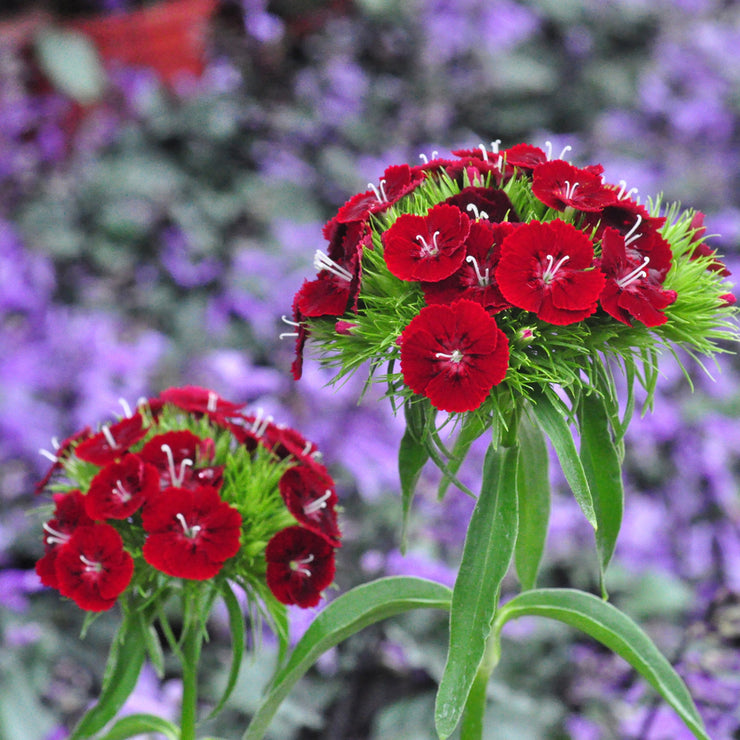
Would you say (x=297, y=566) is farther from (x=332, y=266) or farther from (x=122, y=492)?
(x=332, y=266)

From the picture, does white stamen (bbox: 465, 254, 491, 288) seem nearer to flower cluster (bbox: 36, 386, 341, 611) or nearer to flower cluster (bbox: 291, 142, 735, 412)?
flower cluster (bbox: 291, 142, 735, 412)

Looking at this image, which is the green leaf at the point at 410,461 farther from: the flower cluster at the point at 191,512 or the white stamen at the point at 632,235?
the white stamen at the point at 632,235

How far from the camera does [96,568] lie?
2.72ft

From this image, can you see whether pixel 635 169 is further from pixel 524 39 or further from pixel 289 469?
pixel 289 469

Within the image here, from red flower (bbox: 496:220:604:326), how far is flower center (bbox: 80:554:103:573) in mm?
434

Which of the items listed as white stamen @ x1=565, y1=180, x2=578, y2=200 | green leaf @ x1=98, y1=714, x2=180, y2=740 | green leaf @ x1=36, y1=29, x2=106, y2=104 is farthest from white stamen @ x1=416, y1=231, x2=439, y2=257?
green leaf @ x1=36, y1=29, x2=106, y2=104

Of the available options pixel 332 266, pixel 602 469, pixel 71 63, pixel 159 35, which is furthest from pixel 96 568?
pixel 159 35

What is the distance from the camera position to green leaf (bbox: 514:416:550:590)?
A: 2.84ft

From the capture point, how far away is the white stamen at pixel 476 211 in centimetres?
75

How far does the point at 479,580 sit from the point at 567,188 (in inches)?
12.7

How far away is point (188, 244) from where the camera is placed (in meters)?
2.52

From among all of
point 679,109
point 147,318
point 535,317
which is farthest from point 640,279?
point 679,109

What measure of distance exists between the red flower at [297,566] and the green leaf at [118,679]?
0.16 metres

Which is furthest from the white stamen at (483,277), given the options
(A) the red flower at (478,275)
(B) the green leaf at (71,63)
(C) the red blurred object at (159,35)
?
(C) the red blurred object at (159,35)
